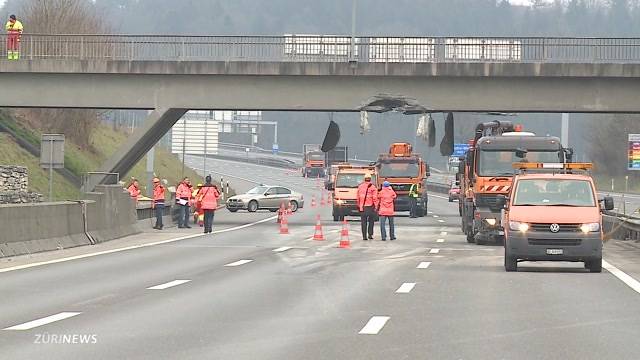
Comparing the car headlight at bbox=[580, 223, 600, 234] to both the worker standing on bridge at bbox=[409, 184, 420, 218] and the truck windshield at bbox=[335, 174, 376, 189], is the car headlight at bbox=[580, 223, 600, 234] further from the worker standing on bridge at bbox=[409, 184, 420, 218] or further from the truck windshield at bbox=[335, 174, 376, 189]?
the worker standing on bridge at bbox=[409, 184, 420, 218]

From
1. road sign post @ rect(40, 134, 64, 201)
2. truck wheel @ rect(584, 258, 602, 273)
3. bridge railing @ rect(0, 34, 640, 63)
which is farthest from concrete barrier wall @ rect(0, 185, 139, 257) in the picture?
bridge railing @ rect(0, 34, 640, 63)

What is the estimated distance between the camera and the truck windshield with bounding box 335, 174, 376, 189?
47969 mm

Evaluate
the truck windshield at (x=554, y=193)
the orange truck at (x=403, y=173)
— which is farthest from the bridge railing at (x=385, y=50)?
the truck windshield at (x=554, y=193)

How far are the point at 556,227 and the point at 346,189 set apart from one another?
27.7m

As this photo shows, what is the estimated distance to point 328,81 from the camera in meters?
42.4

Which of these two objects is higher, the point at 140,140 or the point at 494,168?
the point at 140,140

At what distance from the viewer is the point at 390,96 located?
42281mm

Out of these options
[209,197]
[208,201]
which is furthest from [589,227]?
[208,201]

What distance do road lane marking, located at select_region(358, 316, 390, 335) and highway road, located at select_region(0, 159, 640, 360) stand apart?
0.04 ft

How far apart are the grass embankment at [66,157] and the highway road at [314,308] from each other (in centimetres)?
2385

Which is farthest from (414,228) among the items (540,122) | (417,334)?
(540,122)

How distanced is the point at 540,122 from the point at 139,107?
16257 cm

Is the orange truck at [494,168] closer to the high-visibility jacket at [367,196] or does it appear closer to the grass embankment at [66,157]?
the high-visibility jacket at [367,196]

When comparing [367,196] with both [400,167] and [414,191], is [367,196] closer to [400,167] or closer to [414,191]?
[400,167]
